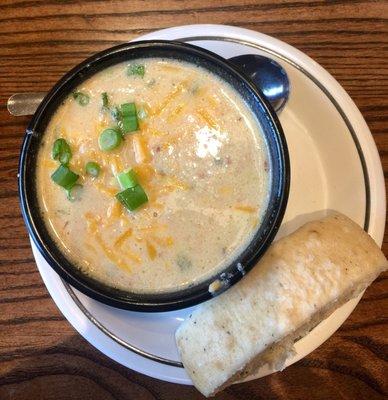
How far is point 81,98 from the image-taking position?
1.67 m

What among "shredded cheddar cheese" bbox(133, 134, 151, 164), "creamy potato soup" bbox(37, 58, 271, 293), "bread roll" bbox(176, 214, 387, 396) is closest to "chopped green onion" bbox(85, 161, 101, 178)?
"creamy potato soup" bbox(37, 58, 271, 293)

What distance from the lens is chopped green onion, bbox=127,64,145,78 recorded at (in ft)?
5.52

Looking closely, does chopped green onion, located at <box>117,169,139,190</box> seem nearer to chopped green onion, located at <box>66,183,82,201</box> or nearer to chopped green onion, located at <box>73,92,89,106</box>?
chopped green onion, located at <box>66,183,82,201</box>

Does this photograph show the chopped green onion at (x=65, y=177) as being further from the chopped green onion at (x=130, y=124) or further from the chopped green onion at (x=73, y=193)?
the chopped green onion at (x=130, y=124)

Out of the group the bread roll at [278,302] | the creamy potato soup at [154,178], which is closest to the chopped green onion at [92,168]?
the creamy potato soup at [154,178]

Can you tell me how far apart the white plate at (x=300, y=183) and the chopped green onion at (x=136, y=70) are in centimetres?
29

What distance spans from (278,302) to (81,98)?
3.02 ft

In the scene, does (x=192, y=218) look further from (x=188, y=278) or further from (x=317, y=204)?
(x=317, y=204)

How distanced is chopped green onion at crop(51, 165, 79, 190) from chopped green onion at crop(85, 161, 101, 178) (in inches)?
1.6

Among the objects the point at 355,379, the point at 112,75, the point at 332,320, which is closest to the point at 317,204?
the point at 332,320

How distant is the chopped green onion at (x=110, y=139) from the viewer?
1601 millimetres

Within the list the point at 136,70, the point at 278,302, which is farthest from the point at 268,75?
the point at 278,302

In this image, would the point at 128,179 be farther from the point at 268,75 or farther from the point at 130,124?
the point at 268,75

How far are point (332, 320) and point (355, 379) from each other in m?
0.37
